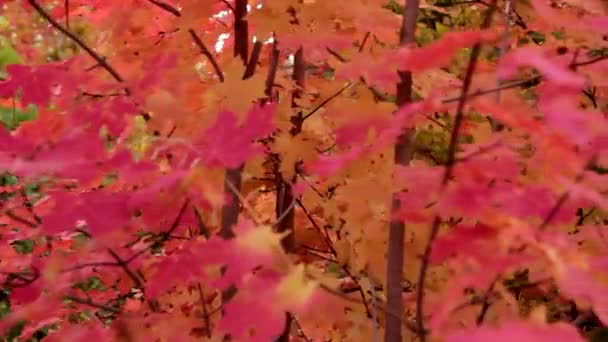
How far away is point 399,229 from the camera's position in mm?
1305

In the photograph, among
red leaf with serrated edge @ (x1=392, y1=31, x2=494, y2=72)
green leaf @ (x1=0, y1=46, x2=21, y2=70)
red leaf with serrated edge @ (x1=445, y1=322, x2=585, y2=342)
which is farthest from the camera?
green leaf @ (x1=0, y1=46, x2=21, y2=70)

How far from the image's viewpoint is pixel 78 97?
1794mm

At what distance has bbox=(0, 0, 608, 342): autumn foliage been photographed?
895mm

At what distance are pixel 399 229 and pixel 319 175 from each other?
22cm

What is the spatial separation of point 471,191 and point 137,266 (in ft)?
2.74

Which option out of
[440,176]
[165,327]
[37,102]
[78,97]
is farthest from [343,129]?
[78,97]

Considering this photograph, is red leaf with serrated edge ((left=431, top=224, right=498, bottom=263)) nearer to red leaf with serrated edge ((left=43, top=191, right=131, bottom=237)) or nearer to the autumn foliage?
the autumn foliage

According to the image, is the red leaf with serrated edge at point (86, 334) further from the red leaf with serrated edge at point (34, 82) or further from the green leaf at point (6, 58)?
the green leaf at point (6, 58)

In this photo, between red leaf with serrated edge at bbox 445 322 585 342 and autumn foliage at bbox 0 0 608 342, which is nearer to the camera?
red leaf with serrated edge at bbox 445 322 585 342

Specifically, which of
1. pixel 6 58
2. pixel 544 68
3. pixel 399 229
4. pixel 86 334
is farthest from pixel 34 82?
pixel 6 58

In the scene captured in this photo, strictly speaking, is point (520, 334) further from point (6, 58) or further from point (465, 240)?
point (6, 58)

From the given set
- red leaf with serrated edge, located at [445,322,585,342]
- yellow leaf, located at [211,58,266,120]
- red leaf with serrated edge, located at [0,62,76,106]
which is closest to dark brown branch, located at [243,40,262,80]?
yellow leaf, located at [211,58,266,120]

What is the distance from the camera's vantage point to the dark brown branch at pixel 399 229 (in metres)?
1.30

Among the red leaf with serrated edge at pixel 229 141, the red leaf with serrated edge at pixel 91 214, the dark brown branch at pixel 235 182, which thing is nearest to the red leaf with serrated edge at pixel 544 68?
the red leaf with serrated edge at pixel 229 141
